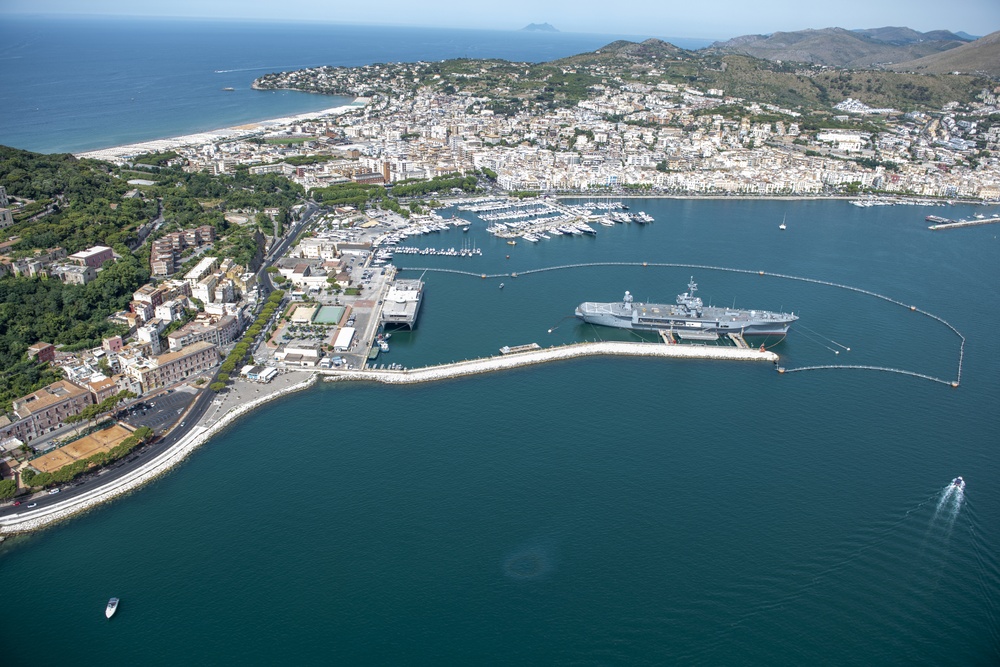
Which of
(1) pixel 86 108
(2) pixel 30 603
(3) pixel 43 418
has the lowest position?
(2) pixel 30 603

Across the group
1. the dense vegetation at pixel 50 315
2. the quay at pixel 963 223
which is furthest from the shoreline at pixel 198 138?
the quay at pixel 963 223

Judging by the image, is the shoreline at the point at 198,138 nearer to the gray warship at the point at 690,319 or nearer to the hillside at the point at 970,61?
the gray warship at the point at 690,319

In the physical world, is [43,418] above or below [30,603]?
above

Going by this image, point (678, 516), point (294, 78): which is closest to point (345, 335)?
point (678, 516)

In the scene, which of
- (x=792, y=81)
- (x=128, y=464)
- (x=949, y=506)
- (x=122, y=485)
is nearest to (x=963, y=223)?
(x=949, y=506)

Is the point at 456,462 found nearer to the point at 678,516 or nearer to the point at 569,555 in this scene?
the point at 569,555
